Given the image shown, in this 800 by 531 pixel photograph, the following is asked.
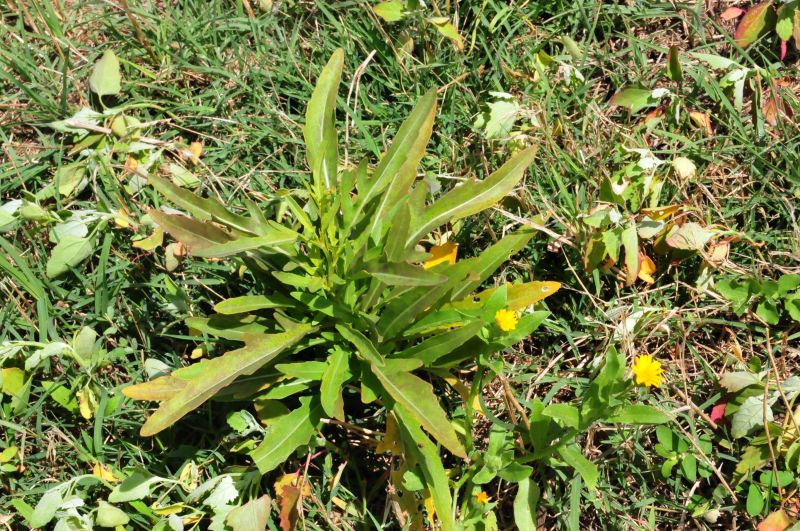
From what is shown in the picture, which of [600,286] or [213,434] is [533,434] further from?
[213,434]

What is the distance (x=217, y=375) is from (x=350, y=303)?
1.41ft

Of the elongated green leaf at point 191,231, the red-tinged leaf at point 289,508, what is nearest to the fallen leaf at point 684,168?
the elongated green leaf at point 191,231

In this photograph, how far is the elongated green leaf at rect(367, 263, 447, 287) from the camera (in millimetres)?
2156

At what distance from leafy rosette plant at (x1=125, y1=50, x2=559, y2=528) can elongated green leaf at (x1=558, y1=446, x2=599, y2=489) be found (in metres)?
0.34

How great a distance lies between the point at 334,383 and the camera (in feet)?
7.82

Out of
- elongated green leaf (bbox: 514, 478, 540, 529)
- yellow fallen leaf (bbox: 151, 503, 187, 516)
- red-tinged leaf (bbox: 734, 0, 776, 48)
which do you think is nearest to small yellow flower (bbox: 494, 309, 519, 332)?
elongated green leaf (bbox: 514, 478, 540, 529)

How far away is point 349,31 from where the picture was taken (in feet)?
10.8

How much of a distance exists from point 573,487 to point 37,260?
1.97 metres

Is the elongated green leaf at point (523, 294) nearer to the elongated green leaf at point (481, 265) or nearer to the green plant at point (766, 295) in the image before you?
the elongated green leaf at point (481, 265)

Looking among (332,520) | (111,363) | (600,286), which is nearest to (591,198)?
(600,286)

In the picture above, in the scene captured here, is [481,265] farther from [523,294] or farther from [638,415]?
[638,415]

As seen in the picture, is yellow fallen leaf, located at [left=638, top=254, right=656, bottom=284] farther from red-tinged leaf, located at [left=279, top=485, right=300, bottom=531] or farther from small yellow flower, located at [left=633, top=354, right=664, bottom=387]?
red-tinged leaf, located at [left=279, top=485, right=300, bottom=531]

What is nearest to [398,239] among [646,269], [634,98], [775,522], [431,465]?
[431,465]

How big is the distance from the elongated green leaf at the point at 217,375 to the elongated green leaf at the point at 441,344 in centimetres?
34
